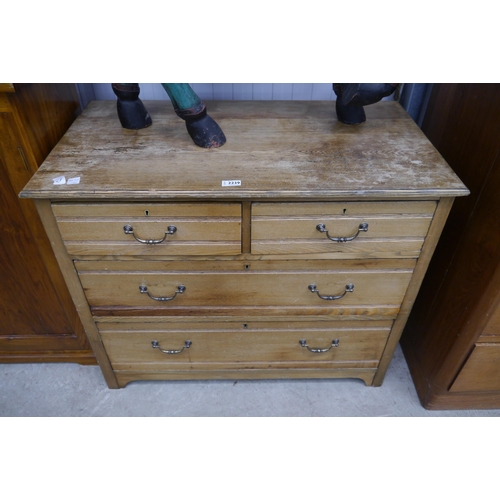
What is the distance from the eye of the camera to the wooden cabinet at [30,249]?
1.19m

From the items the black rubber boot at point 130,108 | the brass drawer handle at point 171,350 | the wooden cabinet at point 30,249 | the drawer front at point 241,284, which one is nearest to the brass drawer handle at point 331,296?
the drawer front at point 241,284

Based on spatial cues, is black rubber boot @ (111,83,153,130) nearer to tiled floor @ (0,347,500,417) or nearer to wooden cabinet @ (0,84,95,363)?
wooden cabinet @ (0,84,95,363)

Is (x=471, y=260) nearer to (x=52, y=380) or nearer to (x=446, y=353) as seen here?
(x=446, y=353)

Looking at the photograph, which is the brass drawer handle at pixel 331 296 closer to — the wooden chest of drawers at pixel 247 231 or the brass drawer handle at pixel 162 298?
the wooden chest of drawers at pixel 247 231

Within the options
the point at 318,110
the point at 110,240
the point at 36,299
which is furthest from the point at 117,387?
the point at 318,110

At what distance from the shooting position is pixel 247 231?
1.18 m

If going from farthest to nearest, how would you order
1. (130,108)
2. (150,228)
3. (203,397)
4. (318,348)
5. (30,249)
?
(203,397)
(318,348)
(30,249)
(130,108)
(150,228)

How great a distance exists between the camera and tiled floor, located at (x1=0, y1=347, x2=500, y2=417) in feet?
5.35

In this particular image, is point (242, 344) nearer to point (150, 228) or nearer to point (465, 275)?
point (150, 228)

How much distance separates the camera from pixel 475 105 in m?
1.32

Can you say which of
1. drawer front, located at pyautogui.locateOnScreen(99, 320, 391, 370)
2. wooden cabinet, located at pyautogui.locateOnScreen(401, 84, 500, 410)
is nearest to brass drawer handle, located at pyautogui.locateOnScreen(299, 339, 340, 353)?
drawer front, located at pyautogui.locateOnScreen(99, 320, 391, 370)

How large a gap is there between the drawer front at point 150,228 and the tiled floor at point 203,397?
75 cm

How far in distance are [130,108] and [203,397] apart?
1118 millimetres

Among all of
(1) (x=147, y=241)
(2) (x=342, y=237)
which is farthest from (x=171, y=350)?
(2) (x=342, y=237)
